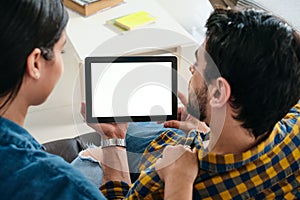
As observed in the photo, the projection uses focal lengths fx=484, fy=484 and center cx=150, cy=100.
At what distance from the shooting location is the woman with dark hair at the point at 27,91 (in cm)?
76

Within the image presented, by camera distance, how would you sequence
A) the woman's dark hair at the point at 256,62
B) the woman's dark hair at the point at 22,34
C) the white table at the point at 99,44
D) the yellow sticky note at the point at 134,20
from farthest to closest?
the yellow sticky note at the point at 134,20 → the white table at the point at 99,44 → the woman's dark hair at the point at 256,62 → the woman's dark hair at the point at 22,34

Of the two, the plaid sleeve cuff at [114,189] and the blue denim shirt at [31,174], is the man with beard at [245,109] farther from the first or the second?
the blue denim shirt at [31,174]

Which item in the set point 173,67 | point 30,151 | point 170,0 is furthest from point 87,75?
point 170,0

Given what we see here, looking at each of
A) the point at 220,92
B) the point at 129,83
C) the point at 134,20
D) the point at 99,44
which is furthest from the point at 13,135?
the point at 134,20

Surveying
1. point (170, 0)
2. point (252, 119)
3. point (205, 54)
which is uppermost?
point (205, 54)

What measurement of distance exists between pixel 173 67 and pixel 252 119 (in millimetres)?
357

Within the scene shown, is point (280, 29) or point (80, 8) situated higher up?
point (280, 29)

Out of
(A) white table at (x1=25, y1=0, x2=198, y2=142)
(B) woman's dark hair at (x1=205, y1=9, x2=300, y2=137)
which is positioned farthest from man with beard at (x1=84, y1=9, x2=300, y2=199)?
(A) white table at (x1=25, y1=0, x2=198, y2=142)

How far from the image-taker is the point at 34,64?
0.81 metres

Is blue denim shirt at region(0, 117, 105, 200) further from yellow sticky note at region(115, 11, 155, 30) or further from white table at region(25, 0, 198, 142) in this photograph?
yellow sticky note at region(115, 11, 155, 30)

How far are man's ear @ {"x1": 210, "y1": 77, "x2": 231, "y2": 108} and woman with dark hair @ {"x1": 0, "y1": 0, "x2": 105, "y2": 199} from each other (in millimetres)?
316

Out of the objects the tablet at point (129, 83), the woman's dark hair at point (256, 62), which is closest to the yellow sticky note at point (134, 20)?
the tablet at point (129, 83)

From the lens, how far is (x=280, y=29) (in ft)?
2.98

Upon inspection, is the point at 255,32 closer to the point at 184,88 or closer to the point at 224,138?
the point at 224,138
